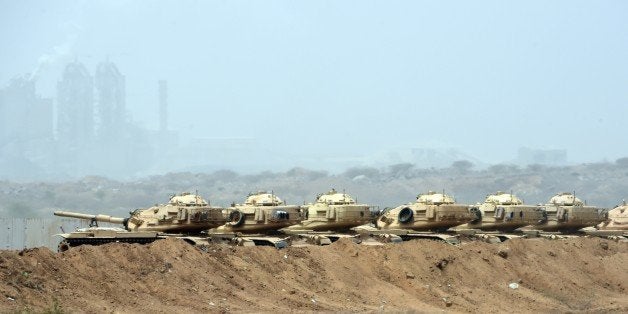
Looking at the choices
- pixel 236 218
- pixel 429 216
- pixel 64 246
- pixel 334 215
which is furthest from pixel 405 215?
pixel 64 246

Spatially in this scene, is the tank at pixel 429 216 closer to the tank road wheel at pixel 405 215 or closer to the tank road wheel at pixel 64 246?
the tank road wheel at pixel 405 215

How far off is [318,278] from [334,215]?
6912 millimetres

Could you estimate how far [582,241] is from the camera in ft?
151

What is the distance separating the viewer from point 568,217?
49344 millimetres

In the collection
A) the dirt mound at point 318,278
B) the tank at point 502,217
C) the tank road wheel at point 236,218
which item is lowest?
the dirt mound at point 318,278

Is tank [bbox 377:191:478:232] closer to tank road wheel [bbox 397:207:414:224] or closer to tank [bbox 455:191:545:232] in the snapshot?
tank road wheel [bbox 397:207:414:224]

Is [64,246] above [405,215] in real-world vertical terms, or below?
below

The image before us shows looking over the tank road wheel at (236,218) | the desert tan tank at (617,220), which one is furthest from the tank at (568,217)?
the tank road wheel at (236,218)

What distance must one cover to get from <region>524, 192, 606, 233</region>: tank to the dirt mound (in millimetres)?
4778

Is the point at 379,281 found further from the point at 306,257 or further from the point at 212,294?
the point at 212,294

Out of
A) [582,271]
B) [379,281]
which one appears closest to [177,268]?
[379,281]

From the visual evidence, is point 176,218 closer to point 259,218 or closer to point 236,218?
point 236,218

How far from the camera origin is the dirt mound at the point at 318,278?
28.7m

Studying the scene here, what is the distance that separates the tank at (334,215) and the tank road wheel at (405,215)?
1.30 metres
